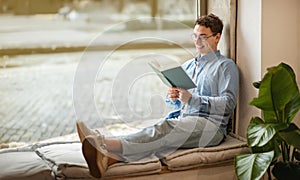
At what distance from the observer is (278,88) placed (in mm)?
3061

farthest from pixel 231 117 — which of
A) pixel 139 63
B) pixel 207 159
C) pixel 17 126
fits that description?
pixel 17 126

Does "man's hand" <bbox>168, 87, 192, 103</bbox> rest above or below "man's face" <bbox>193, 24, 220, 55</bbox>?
below

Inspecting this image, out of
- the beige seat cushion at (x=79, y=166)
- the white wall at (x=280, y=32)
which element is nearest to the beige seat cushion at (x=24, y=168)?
the beige seat cushion at (x=79, y=166)

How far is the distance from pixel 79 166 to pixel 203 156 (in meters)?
0.85

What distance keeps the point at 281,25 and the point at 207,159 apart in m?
1.10

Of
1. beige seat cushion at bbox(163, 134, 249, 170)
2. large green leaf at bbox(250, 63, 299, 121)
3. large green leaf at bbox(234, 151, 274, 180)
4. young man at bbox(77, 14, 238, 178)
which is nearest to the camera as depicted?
large green leaf at bbox(234, 151, 274, 180)

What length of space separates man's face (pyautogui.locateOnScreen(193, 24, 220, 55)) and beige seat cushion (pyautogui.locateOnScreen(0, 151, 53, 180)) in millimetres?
1408

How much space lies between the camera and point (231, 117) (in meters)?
3.85

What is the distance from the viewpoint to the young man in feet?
10.5

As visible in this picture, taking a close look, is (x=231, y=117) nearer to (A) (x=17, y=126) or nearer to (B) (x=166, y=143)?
(B) (x=166, y=143)

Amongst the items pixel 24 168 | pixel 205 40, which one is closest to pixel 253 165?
pixel 205 40

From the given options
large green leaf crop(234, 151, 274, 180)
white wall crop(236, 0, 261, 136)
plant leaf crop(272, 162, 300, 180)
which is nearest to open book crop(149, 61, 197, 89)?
white wall crop(236, 0, 261, 136)

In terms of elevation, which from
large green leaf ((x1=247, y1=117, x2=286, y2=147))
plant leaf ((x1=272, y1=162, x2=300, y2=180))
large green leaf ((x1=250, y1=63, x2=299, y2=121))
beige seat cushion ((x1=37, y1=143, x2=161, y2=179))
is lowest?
plant leaf ((x1=272, y1=162, x2=300, y2=180))

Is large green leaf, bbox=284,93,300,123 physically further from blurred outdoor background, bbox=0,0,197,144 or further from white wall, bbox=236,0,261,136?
blurred outdoor background, bbox=0,0,197,144
